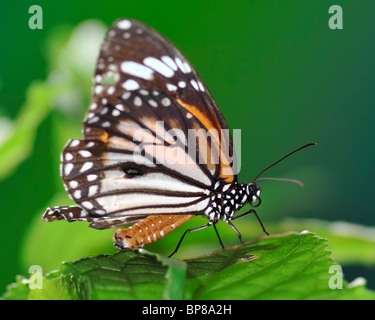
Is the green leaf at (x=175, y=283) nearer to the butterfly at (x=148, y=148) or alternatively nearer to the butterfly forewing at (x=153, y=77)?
the butterfly at (x=148, y=148)

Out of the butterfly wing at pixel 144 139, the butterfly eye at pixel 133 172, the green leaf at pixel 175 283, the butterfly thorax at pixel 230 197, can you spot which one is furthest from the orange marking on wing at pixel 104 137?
the green leaf at pixel 175 283

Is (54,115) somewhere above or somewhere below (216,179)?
above

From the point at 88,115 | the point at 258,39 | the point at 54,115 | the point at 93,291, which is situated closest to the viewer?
the point at 93,291

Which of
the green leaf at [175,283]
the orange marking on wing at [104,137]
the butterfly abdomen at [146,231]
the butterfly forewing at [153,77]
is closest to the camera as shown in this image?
the green leaf at [175,283]

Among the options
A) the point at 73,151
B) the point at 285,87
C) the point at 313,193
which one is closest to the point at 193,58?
the point at 285,87

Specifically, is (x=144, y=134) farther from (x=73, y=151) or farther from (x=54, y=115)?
(x=54, y=115)

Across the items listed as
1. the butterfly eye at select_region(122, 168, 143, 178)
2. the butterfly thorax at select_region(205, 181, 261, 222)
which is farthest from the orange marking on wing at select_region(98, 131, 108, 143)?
the butterfly thorax at select_region(205, 181, 261, 222)

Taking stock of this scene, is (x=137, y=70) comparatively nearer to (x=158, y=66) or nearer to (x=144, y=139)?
(x=158, y=66)
